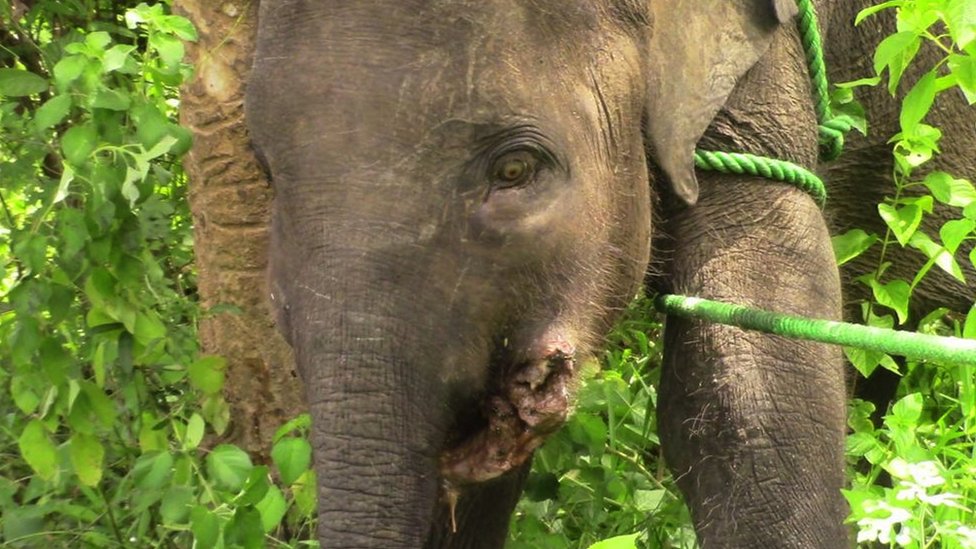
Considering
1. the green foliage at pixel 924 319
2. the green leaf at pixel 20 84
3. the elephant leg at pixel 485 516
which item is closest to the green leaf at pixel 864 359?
the green foliage at pixel 924 319

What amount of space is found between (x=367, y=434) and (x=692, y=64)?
0.81 m

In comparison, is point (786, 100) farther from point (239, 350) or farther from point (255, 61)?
point (239, 350)

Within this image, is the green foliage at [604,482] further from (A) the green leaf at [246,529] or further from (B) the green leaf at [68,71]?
(B) the green leaf at [68,71]

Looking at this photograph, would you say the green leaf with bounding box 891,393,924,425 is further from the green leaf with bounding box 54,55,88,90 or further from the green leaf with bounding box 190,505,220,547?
the green leaf with bounding box 54,55,88,90

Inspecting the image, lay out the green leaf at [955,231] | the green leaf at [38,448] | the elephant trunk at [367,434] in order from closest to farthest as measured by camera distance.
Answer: the elephant trunk at [367,434] < the green leaf at [955,231] < the green leaf at [38,448]

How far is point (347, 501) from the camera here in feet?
7.20

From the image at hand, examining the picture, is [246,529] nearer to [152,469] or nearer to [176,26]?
[152,469]

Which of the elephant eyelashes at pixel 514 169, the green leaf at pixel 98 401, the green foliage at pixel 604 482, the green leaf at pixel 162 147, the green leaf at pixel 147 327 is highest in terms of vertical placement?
the elephant eyelashes at pixel 514 169

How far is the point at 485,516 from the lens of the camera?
299 centimetres

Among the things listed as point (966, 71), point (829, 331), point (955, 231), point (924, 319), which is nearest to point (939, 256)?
point (955, 231)

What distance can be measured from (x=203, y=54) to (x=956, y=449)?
1550 millimetres

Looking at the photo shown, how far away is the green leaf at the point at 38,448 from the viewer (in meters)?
2.93

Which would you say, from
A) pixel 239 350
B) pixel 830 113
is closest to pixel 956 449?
pixel 830 113

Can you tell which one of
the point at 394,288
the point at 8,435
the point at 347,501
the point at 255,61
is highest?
the point at 255,61
